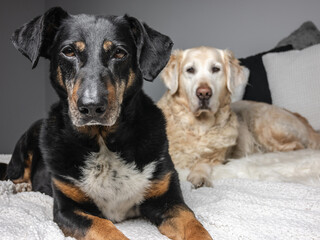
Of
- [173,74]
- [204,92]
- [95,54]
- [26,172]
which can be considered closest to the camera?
[95,54]

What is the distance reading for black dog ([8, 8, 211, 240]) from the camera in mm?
1379

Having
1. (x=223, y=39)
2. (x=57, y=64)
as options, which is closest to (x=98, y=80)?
(x=57, y=64)

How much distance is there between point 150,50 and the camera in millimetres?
1533

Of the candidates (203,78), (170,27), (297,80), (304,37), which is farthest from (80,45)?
(170,27)

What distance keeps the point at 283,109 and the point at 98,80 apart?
232cm

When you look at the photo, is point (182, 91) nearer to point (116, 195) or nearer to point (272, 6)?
point (116, 195)

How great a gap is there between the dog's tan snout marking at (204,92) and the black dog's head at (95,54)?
954 millimetres

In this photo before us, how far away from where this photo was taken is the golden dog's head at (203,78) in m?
2.58

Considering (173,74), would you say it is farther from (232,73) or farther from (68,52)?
(68,52)

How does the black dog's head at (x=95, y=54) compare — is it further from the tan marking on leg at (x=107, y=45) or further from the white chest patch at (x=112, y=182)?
the white chest patch at (x=112, y=182)

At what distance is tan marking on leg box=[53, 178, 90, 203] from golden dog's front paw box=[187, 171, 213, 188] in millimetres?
947

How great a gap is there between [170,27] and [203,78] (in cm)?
222

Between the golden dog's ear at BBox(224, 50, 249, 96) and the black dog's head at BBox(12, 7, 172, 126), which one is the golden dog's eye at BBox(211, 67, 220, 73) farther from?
the black dog's head at BBox(12, 7, 172, 126)

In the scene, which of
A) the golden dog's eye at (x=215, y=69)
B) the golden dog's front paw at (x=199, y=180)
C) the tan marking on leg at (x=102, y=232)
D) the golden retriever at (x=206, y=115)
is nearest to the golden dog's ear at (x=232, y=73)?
the golden retriever at (x=206, y=115)
